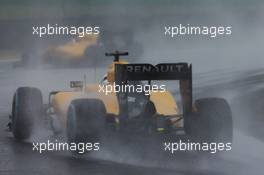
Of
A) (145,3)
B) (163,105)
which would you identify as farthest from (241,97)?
(163,105)

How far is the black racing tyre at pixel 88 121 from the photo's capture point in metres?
11.8

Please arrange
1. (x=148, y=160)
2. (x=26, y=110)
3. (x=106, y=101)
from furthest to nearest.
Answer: (x=26, y=110), (x=106, y=101), (x=148, y=160)

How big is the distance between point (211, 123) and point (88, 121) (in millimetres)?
1684

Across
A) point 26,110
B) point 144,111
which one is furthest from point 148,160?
point 26,110

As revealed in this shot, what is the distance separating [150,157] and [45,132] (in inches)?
122

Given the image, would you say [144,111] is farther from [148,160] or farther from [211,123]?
[211,123]

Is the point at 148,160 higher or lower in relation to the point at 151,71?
lower

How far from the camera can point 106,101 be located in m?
12.8

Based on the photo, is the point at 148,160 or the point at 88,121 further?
the point at 88,121

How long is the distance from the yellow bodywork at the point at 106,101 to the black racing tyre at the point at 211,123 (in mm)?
769

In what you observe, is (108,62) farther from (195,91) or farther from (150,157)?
(150,157)

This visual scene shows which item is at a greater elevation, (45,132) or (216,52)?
(216,52)

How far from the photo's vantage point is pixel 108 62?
75.3 feet

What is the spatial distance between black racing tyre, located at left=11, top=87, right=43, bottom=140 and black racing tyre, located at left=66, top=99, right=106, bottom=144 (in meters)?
1.71
